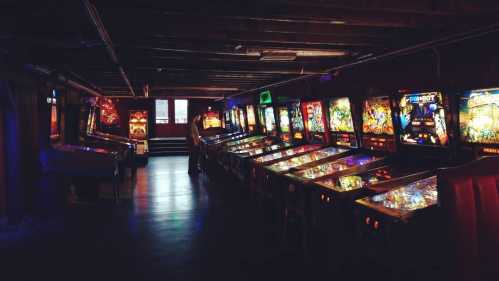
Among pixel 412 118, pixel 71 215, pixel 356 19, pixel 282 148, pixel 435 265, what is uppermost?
pixel 356 19

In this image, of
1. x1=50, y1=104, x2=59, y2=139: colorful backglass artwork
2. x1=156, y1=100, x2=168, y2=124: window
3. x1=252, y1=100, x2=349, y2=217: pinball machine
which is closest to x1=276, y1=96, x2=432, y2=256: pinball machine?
x1=252, y1=100, x2=349, y2=217: pinball machine

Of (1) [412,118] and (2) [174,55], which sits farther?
(2) [174,55]

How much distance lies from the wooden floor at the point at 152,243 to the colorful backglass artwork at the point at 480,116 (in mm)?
1584

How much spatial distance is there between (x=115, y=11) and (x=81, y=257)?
2682 millimetres

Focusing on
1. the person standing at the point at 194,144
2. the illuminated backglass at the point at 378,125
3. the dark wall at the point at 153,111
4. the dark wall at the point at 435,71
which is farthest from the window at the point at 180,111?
the illuminated backglass at the point at 378,125

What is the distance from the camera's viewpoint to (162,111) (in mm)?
18781

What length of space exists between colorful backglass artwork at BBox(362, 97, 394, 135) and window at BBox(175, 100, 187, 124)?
15116 millimetres

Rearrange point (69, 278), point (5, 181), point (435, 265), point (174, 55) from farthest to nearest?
1. point (5, 181)
2. point (174, 55)
3. point (69, 278)
4. point (435, 265)

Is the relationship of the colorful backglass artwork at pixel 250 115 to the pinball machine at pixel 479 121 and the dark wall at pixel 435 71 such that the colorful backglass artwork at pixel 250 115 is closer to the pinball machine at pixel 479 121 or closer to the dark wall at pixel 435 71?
the dark wall at pixel 435 71

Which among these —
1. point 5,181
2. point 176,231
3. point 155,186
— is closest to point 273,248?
point 176,231

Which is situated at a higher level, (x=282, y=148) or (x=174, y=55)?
(x=174, y=55)

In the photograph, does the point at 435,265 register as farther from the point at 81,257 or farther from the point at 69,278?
the point at 81,257

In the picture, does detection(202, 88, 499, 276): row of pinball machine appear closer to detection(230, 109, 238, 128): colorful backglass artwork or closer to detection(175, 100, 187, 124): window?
detection(230, 109, 238, 128): colorful backglass artwork

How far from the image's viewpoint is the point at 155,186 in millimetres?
8664
